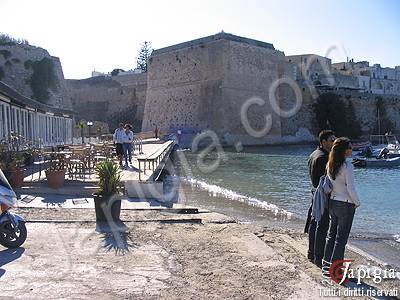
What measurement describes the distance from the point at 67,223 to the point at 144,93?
47.6 m

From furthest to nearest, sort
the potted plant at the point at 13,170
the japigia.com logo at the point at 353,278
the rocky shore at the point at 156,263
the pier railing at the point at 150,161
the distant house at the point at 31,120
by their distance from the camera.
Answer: the distant house at the point at 31,120 → the pier railing at the point at 150,161 → the potted plant at the point at 13,170 → the japigia.com logo at the point at 353,278 → the rocky shore at the point at 156,263

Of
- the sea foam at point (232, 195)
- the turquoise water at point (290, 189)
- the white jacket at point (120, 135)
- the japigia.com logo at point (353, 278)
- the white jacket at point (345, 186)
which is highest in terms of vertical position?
the white jacket at point (120, 135)

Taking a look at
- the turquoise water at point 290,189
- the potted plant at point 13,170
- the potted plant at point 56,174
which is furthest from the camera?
the turquoise water at point 290,189

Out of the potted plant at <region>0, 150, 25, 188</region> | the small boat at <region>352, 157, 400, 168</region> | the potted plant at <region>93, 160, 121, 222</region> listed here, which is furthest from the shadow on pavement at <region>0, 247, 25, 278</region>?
the small boat at <region>352, 157, 400, 168</region>

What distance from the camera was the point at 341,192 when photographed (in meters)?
4.46

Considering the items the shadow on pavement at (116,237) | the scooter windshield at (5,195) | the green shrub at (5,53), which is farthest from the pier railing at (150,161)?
the green shrub at (5,53)

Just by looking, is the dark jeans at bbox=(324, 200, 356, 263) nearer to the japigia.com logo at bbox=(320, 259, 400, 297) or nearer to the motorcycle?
the japigia.com logo at bbox=(320, 259, 400, 297)

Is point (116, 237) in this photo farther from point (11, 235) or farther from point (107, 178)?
point (11, 235)

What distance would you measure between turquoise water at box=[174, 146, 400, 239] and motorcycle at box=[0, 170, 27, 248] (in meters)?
6.52

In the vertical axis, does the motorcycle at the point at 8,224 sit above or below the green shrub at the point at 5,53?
below

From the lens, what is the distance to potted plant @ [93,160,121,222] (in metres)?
6.75

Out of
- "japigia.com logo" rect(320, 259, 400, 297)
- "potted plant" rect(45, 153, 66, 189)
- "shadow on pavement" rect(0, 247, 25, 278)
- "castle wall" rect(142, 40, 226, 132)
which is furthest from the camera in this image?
"castle wall" rect(142, 40, 226, 132)

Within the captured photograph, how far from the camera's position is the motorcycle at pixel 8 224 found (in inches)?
203

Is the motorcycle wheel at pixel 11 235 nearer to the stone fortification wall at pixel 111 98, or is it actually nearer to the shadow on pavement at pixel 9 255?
the shadow on pavement at pixel 9 255
